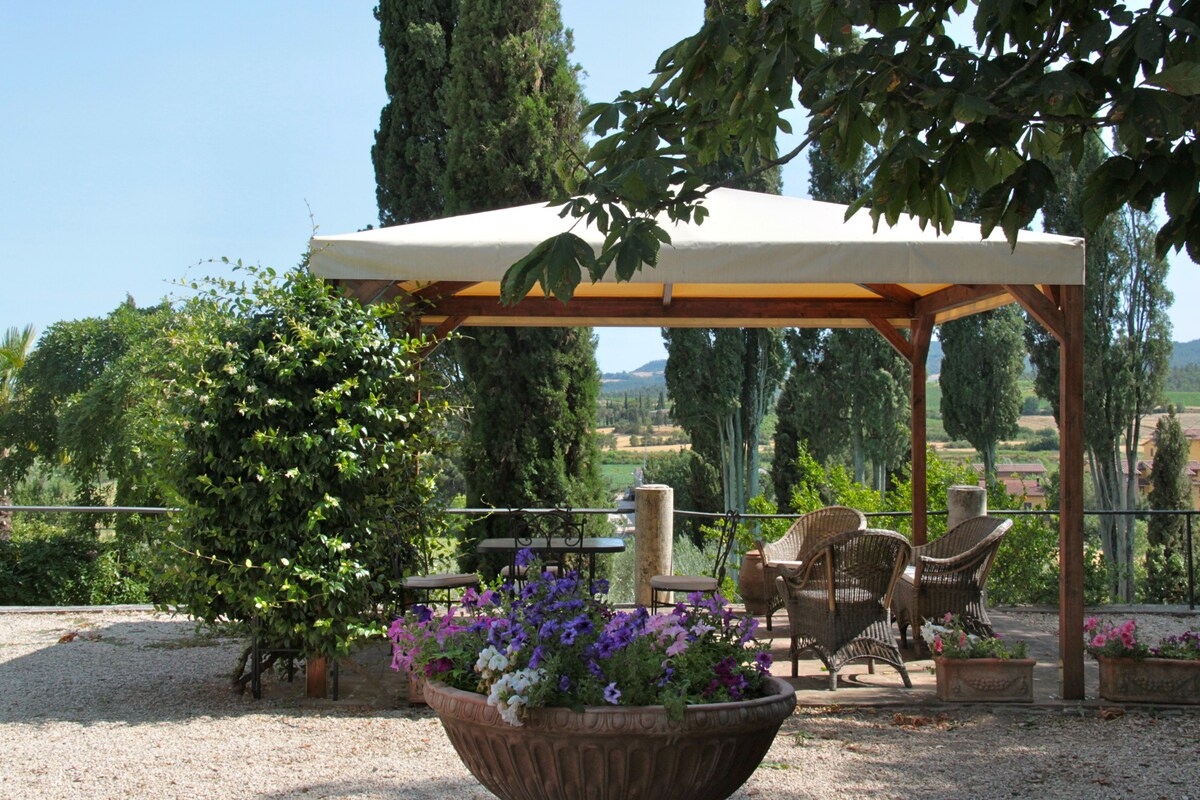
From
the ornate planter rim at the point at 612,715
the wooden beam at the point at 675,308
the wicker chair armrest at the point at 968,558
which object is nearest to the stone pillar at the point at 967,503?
the wooden beam at the point at 675,308

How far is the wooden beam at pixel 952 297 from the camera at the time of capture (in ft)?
21.9

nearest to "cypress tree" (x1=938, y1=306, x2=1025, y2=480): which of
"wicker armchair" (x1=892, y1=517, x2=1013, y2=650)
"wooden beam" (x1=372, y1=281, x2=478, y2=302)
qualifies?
"wicker armchair" (x1=892, y1=517, x2=1013, y2=650)

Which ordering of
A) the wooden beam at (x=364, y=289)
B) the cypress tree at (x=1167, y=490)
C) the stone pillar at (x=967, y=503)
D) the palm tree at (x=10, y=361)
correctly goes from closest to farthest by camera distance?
1. the wooden beam at (x=364, y=289)
2. the stone pillar at (x=967, y=503)
3. the cypress tree at (x=1167, y=490)
4. the palm tree at (x=10, y=361)

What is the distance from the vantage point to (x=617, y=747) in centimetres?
283

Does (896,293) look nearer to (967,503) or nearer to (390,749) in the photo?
(967,503)

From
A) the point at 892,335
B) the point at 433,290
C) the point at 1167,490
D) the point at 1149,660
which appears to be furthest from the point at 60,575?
the point at 1167,490

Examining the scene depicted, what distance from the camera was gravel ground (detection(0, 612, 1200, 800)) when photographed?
3949mm

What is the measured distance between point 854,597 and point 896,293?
3.25m

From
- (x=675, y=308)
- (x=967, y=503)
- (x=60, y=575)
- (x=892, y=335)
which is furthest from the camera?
(x=60, y=575)

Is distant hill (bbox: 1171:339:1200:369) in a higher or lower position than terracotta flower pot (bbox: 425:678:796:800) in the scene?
higher

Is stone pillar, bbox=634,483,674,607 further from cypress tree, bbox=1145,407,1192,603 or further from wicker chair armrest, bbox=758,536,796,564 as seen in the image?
cypress tree, bbox=1145,407,1192,603

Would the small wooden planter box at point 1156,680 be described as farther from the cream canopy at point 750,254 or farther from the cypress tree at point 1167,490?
the cypress tree at point 1167,490

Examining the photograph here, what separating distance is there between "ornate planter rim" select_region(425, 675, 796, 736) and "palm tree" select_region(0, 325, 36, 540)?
1894 cm

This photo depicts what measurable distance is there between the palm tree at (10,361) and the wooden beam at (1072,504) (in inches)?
732
